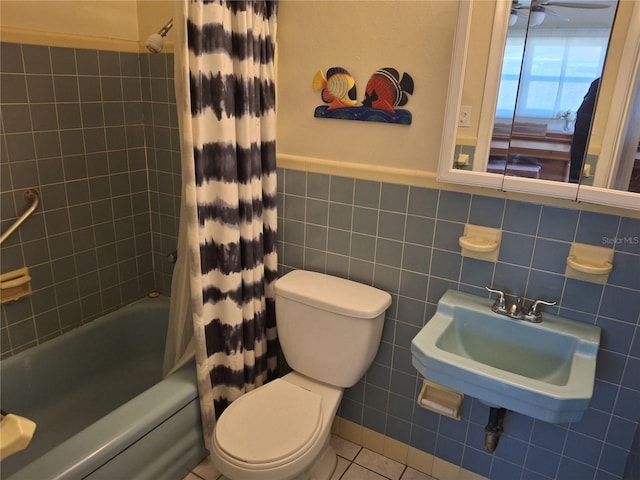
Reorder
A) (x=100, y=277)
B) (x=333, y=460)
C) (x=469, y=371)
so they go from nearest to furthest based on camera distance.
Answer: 1. (x=469, y=371)
2. (x=333, y=460)
3. (x=100, y=277)

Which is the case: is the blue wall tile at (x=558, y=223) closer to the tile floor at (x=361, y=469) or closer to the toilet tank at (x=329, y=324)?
the toilet tank at (x=329, y=324)

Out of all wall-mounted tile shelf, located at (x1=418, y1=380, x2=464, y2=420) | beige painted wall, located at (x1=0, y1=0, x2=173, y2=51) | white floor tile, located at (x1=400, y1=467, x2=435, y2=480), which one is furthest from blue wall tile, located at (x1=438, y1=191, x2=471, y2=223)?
beige painted wall, located at (x1=0, y1=0, x2=173, y2=51)

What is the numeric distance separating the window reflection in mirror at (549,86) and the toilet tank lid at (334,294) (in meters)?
0.65

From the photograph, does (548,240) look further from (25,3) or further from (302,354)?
(25,3)

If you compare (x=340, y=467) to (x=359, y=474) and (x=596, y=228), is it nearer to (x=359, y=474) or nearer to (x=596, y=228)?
(x=359, y=474)

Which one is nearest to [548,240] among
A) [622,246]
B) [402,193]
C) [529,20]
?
[622,246]

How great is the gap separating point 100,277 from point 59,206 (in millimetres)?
422

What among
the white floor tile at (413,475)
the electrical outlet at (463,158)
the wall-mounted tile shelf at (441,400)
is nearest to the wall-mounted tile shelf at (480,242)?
Result: the electrical outlet at (463,158)

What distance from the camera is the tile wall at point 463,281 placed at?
1.47 meters

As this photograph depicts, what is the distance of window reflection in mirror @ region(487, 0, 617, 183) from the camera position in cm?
133

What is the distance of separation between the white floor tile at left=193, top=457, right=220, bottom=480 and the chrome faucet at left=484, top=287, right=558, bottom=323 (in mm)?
1319

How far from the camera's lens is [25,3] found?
1745 millimetres

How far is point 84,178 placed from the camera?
2084 mm

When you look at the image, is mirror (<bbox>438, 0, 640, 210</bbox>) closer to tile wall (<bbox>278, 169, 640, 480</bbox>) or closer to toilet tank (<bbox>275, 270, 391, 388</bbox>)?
tile wall (<bbox>278, 169, 640, 480</bbox>)
